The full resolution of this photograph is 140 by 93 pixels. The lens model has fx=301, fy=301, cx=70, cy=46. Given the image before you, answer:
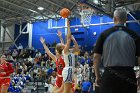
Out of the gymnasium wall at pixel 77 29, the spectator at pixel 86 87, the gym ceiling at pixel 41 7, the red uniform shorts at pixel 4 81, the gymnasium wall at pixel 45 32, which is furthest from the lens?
the gymnasium wall at pixel 45 32

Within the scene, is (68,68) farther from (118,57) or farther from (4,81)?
(4,81)

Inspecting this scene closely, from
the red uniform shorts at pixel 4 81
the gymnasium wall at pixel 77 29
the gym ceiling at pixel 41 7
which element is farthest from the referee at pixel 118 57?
the gymnasium wall at pixel 77 29

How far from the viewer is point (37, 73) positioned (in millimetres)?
24953

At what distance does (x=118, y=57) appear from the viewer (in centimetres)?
447

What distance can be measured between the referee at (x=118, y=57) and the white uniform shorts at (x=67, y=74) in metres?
3.69

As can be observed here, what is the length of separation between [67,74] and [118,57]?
3.97 m

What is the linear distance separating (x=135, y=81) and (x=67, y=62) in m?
4.01

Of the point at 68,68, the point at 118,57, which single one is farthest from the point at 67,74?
the point at 118,57

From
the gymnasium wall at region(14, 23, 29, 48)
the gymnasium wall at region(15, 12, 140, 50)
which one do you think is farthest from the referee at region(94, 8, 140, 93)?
the gymnasium wall at region(14, 23, 29, 48)

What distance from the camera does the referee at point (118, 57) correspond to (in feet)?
14.6

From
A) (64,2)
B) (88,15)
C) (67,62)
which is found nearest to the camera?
(67,62)

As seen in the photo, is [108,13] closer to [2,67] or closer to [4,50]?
[2,67]

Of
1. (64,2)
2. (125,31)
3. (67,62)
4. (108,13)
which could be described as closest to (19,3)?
(64,2)

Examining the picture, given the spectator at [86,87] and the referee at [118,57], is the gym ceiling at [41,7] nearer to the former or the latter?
the spectator at [86,87]
